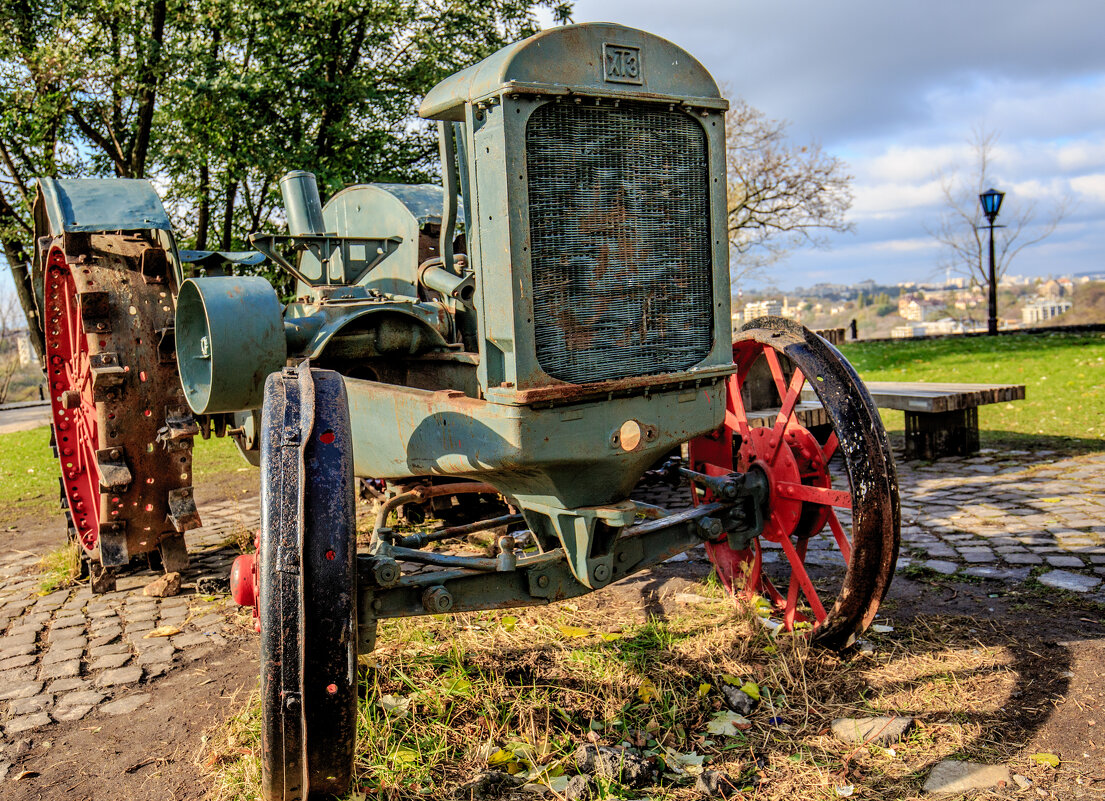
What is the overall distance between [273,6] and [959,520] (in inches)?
387

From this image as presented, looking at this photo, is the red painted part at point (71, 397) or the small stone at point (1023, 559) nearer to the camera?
the small stone at point (1023, 559)

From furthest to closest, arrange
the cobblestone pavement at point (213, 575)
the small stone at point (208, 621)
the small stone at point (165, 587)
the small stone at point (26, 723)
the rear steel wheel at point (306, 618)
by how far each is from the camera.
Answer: the small stone at point (165, 587)
the small stone at point (208, 621)
the cobblestone pavement at point (213, 575)
the small stone at point (26, 723)
the rear steel wheel at point (306, 618)

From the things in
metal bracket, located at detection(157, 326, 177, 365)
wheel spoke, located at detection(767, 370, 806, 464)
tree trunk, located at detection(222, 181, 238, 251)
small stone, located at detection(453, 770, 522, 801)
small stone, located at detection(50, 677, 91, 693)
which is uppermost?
tree trunk, located at detection(222, 181, 238, 251)

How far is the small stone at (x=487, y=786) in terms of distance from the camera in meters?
2.49

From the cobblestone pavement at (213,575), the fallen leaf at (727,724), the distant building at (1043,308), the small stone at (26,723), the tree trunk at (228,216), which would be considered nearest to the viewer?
the fallen leaf at (727,724)

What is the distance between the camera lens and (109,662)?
3.61m

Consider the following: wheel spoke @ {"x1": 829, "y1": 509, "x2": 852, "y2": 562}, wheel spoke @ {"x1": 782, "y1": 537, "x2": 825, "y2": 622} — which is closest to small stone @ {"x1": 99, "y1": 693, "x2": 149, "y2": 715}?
wheel spoke @ {"x1": 782, "y1": 537, "x2": 825, "y2": 622}

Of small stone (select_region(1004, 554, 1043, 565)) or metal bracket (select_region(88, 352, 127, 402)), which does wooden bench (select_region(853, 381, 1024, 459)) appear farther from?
metal bracket (select_region(88, 352, 127, 402))

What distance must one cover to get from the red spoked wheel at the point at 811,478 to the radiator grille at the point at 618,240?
0.62 meters

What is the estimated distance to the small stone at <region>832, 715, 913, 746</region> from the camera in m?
2.73

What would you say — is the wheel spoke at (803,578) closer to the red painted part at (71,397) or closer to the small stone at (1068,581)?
the small stone at (1068,581)

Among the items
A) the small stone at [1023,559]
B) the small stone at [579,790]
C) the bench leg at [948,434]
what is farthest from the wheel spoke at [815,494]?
the bench leg at [948,434]

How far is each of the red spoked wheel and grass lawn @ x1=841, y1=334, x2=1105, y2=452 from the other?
4.43m

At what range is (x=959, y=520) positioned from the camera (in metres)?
5.09
